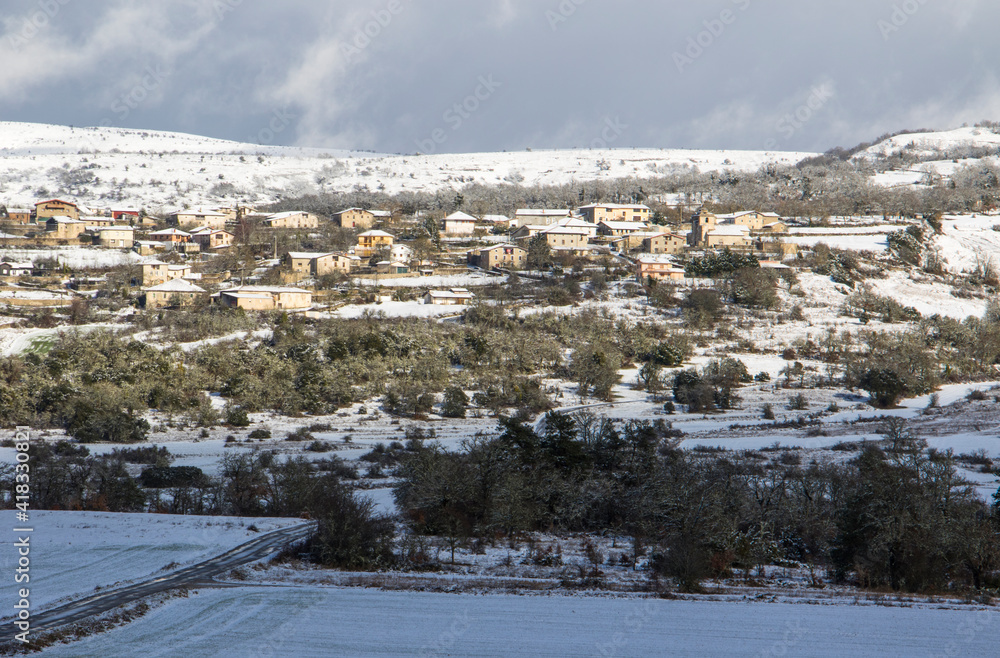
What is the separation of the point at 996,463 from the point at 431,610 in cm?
2386

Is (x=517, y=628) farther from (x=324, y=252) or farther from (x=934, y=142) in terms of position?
(x=934, y=142)

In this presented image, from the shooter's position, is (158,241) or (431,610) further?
(158,241)

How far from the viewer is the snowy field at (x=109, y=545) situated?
16.2 meters

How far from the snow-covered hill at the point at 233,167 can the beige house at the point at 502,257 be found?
5788 cm

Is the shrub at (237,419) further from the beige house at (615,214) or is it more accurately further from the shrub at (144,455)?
the beige house at (615,214)

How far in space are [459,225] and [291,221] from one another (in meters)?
17.5

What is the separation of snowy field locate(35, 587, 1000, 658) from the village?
3852 cm

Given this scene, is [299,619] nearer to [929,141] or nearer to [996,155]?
[996,155]

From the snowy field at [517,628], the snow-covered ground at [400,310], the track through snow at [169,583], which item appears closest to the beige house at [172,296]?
the snow-covered ground at [400,310]

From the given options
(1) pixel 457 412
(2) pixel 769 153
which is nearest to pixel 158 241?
(1) pixel 457 412

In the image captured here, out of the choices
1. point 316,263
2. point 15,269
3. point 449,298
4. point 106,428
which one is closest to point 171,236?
point 15,269

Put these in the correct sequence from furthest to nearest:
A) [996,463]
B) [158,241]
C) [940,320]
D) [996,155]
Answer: [996,155]
[158,241]
[940,320]
[996,463]

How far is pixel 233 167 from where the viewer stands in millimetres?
134875

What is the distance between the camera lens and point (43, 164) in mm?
130750
